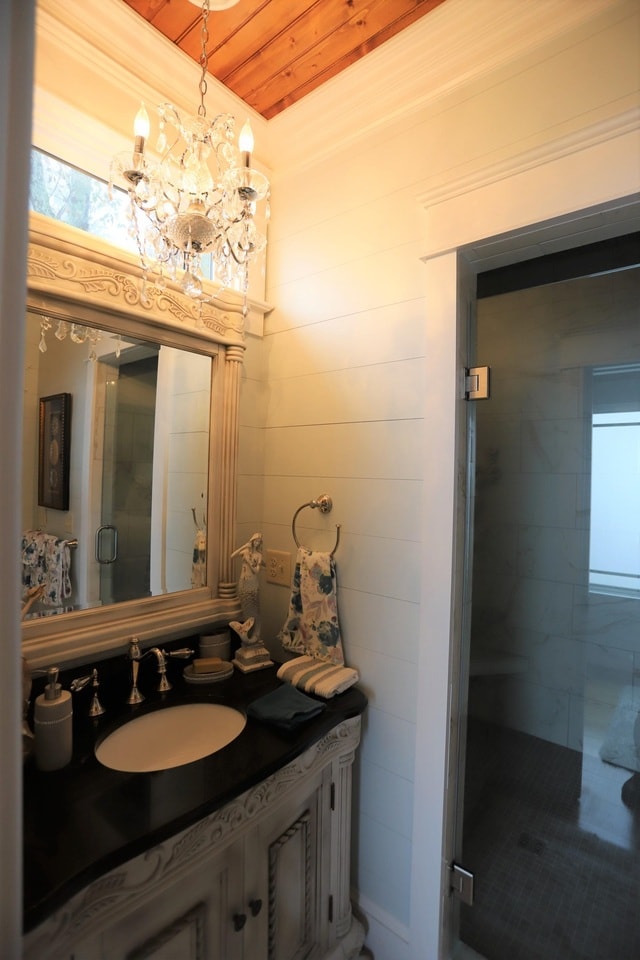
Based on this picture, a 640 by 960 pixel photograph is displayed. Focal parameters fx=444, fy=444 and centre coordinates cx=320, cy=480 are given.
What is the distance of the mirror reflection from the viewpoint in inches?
43.2

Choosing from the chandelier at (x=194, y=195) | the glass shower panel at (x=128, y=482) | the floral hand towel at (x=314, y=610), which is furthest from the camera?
the floral hand towel at (x=314, y=610)

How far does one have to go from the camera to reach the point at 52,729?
907mm

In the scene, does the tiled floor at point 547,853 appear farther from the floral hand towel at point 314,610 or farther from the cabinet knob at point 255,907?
the cabinet knob at point 255,907

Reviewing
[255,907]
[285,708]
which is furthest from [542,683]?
[255,907]

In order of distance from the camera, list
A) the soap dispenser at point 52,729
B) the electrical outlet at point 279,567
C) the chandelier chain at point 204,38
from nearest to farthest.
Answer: the soap dispenser at point 52,729
the chandelier chain at point 204,38
the electrical outlet at point 279,567

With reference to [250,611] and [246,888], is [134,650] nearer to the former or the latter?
[250,611]

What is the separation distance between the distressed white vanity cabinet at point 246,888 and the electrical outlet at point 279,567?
51 centimetres

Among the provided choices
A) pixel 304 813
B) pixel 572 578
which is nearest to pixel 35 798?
pixel 304 813

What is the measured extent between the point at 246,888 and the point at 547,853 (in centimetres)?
102

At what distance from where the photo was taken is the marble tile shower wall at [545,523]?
1387 mm

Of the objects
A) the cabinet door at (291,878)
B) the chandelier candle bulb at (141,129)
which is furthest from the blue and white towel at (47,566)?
the chandelier candle bulb at (141,129)

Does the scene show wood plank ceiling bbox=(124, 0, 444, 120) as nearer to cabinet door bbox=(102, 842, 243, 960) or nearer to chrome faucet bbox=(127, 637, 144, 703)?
chrome faucet bbox=(127, 637, 144, 703)

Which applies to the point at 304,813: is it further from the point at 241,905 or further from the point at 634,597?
the point at 634,597

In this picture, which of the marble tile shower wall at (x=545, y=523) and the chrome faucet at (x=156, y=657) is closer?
the chrome faucet at (x=156, y=657)
